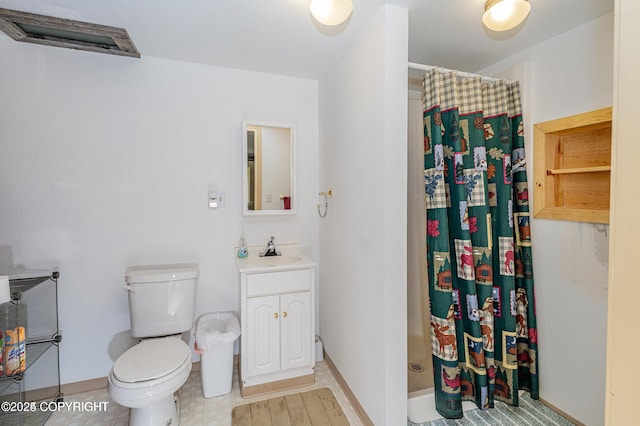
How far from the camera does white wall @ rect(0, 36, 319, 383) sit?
75.6 inches

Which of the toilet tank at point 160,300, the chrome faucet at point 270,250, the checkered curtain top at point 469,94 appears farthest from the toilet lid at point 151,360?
the checkered curtain top at point 469,94

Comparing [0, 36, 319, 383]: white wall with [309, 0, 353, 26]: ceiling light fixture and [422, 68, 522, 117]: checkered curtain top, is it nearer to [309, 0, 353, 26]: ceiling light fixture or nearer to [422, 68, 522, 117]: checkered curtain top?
[309, 0, 353, 26]: ceiling light fixture

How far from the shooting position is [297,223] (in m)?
2.53

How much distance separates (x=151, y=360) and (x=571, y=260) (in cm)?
248

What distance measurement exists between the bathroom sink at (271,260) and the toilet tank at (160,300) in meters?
0.40

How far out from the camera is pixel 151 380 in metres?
1.49

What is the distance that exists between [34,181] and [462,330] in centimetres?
290

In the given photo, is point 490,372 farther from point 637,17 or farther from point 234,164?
point 234,164

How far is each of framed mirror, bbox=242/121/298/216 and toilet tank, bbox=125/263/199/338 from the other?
0.68 m

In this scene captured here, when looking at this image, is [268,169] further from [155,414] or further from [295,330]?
[155,414]

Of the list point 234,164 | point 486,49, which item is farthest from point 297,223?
point 486,49

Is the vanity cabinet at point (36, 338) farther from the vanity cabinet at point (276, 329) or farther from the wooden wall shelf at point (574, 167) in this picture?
the wooden wall shelf at point (574, 167)

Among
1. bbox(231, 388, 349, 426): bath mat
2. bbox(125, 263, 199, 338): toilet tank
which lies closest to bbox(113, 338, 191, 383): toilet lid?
bbox(125, 263, 199, 338): toilet tank

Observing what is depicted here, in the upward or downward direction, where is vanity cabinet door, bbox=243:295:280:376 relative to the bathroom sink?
downward
